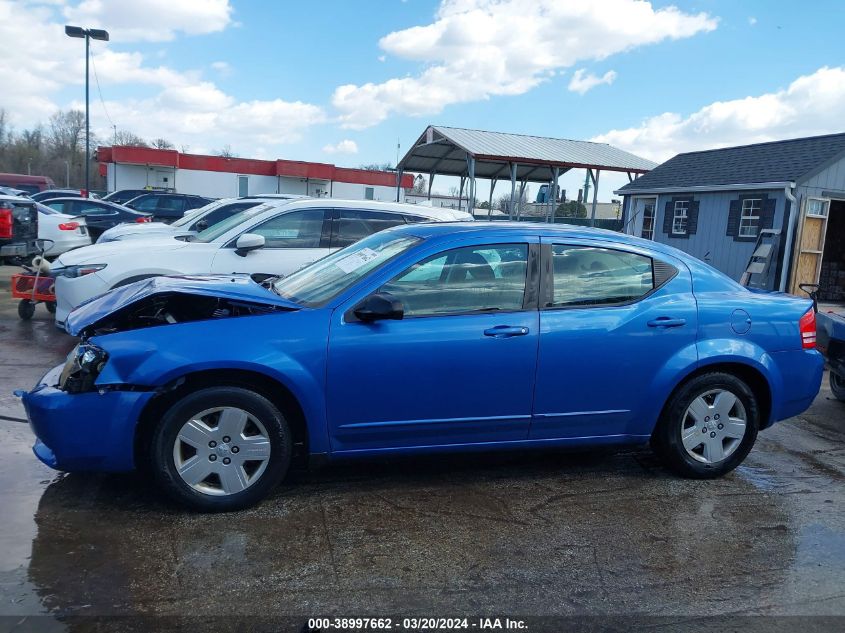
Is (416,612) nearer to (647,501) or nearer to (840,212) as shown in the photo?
(647,501)

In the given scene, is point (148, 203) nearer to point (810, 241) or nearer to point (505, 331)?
point (810, 241)

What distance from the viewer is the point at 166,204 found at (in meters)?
24.4

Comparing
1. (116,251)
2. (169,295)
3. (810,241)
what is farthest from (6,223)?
(810,241)

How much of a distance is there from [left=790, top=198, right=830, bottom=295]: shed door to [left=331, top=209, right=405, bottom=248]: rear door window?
39.8 ft

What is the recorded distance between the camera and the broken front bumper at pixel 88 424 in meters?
3.62

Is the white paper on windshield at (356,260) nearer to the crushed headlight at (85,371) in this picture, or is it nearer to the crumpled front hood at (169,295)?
the crumpled front hood at (169,295)

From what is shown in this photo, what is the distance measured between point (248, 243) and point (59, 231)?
10080 millimetres

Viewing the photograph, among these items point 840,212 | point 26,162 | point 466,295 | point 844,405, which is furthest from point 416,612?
point 26,162

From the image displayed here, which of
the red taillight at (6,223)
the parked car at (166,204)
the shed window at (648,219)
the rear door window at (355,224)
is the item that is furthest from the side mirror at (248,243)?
the parked car at (166,204)

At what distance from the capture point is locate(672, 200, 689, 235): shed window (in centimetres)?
2006

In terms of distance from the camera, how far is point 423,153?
2584cm

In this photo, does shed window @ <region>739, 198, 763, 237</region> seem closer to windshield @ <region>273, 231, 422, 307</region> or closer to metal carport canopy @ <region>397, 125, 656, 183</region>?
metal carport canopy @ <region>397, 125, 656, 183</region>

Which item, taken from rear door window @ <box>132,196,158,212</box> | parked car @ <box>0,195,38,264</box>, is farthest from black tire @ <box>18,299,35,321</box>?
rear door window @ <box>132,196,158,212</box>

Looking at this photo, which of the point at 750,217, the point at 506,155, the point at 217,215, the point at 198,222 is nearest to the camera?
the point at 198,222
